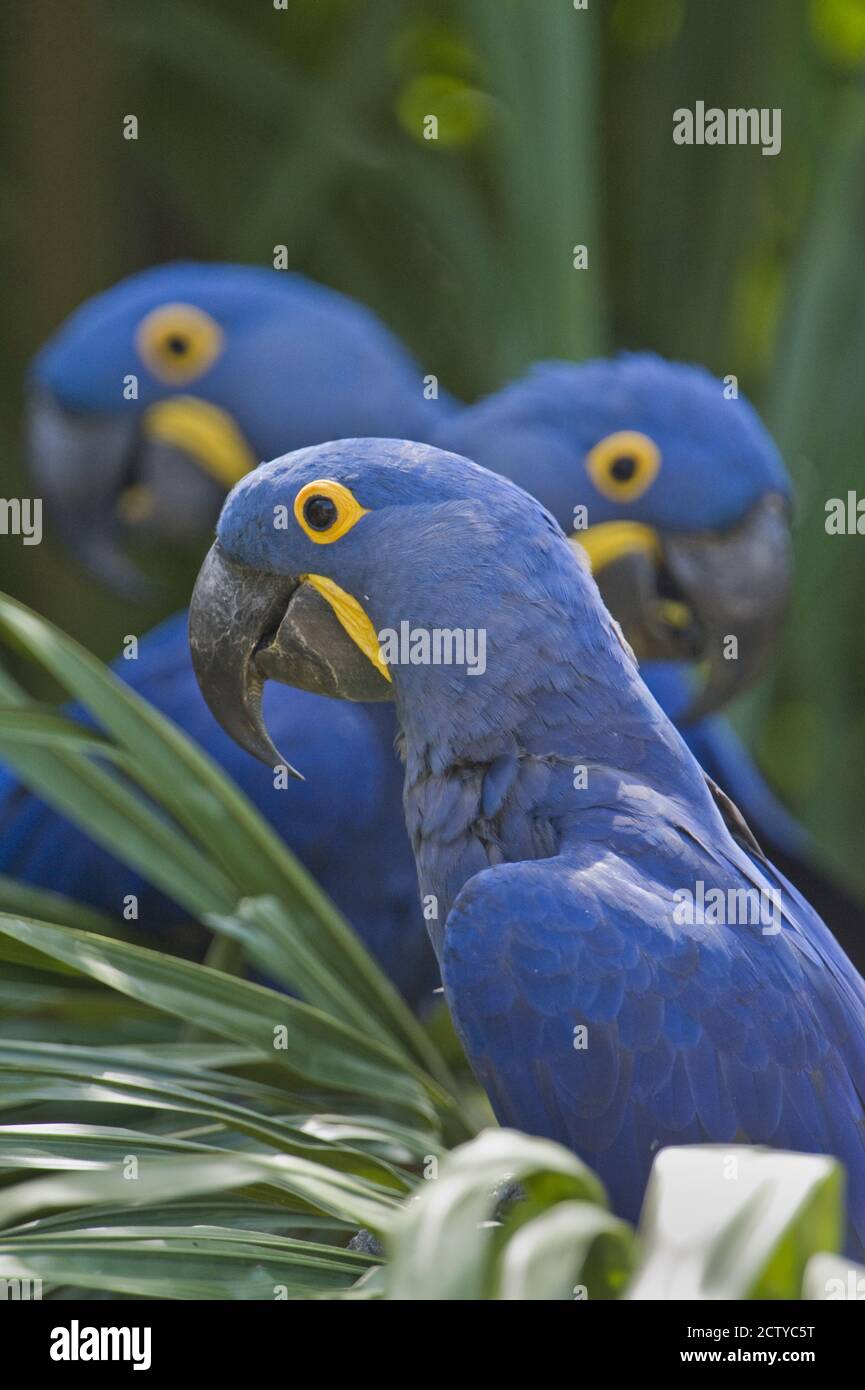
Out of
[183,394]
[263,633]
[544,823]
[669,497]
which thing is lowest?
[544,823]

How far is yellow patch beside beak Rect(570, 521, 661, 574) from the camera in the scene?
2.04 metres

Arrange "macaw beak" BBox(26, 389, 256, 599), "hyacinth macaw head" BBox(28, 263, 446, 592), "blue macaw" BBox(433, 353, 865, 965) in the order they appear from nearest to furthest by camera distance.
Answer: "blue macaw" BBox(433, 353, 865, 965) < "hyacinth macaw head" BBox(28, 263, 446, 592) < "macaw beak" BBox(26, 389, 256, 599)

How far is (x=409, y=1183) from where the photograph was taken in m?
1.09

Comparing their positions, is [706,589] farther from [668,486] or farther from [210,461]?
[210,461]

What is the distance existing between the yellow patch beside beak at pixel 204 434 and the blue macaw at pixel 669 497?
0.37m

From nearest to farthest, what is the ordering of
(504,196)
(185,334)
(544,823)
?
(544,823) < (185,334) < (504,196)

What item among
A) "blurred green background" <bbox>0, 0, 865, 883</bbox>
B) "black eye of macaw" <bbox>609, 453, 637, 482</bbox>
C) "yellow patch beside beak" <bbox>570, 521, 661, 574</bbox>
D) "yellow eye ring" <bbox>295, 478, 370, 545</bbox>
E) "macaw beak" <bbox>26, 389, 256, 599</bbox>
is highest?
"blurred green background" <bbox>0, 0, 865, 883</bbox>

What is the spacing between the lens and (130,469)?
2344 millimetres

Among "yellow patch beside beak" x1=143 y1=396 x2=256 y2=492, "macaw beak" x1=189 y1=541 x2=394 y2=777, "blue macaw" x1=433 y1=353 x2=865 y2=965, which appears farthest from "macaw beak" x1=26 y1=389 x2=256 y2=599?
"macaw beak" x1=189 y1=541 x2=394 y2=777

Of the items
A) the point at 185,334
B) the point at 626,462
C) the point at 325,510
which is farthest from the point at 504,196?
the point at 325,510

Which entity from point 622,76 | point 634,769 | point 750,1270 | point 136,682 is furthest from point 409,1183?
point 622,76

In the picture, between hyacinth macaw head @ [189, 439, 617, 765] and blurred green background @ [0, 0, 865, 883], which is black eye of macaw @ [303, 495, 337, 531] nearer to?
hyacinth macaw head @ [189, 439, 617, 765]
